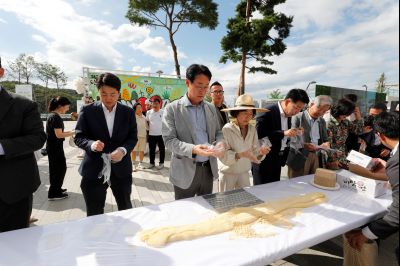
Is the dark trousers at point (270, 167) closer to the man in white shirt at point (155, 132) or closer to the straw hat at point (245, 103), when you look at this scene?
the straw hat at point (245, 103)

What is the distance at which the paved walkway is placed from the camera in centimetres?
217

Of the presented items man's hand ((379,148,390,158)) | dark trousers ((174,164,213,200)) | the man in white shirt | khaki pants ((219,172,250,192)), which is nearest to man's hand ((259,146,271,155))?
khaki pants ((219,172,250,192))

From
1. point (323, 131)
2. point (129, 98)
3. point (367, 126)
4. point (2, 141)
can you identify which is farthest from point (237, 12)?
point (2, 141)

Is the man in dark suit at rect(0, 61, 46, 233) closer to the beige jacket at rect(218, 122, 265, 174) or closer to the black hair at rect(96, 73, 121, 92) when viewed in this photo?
the black hair at rect(96, 73, 121, 92)

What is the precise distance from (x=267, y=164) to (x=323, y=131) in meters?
0.91

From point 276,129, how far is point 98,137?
1.84 meters

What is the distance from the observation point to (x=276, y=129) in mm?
2570

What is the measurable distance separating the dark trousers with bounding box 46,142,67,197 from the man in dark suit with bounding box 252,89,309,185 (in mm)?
2824

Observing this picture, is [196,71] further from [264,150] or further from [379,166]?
[379,166]

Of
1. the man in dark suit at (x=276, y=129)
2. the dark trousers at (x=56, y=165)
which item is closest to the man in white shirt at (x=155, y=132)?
the dark trousers at (x=56, y=165)

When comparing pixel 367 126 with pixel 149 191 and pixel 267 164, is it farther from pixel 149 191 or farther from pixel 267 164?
pixel 149 191

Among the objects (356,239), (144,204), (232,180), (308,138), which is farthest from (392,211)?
(144,204)

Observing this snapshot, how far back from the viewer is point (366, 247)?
147 centimetres

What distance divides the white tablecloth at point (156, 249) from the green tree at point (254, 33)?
1234 centimetres
